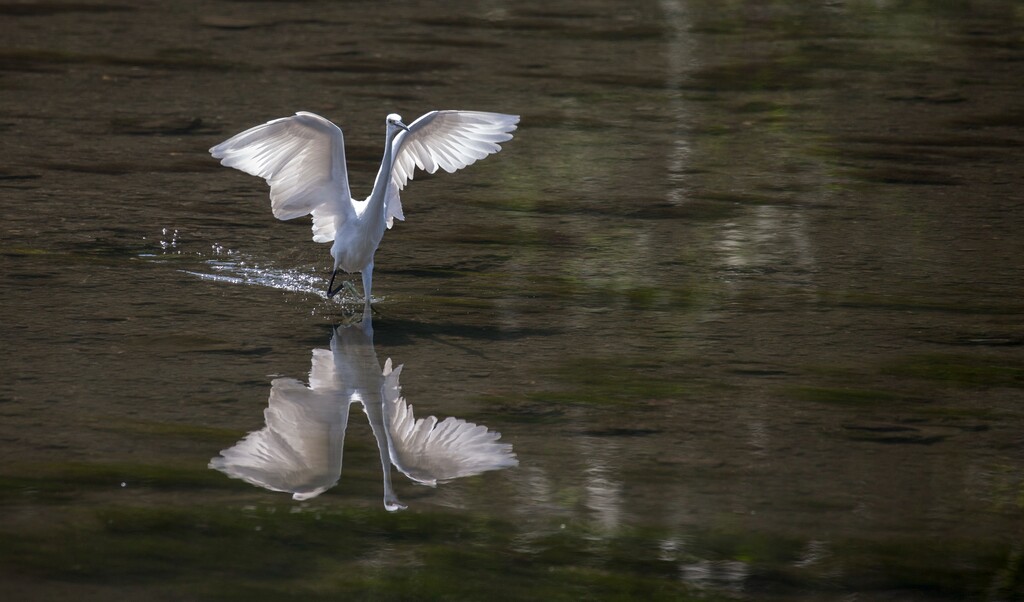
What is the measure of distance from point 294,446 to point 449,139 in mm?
1914

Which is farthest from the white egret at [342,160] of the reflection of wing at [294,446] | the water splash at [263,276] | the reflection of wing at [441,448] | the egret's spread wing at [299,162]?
the reflection of wing at [441,448]

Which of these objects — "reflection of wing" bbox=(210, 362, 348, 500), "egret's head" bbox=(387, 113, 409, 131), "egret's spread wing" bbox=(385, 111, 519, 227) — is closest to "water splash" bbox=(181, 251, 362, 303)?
"egret's spread wing" bbox=(385, 111, 519, 227)

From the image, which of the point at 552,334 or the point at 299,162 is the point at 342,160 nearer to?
the point at 299,162

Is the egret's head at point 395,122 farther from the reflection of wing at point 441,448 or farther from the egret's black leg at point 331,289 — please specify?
the reflection of wing at point 441,448

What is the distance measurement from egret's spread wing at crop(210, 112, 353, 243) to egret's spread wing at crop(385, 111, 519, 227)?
23 cm

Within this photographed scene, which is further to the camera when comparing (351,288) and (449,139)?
(351,288)

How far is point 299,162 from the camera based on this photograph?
5.45 meters

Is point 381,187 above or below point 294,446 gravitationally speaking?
above

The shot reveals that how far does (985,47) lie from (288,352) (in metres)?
9.24

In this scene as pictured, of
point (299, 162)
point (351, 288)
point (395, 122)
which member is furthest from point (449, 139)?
point (351, 288)

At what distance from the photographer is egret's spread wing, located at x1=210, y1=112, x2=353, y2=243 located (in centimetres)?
523

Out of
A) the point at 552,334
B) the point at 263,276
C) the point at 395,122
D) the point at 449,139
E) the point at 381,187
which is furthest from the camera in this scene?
the point at 263,276

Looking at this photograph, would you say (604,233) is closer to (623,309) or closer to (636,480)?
(623,309)

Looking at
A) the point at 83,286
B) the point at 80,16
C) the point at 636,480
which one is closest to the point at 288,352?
the point at 83,286
